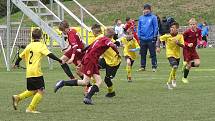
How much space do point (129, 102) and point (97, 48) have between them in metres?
1.36

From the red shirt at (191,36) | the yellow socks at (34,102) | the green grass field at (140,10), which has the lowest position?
the green grass field at (140,10)

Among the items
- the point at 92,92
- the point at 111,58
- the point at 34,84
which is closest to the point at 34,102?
the point at 34,84

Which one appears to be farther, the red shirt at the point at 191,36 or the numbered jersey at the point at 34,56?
the red shirt at the point at 191,36

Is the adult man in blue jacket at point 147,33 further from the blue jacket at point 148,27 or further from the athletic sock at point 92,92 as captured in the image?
the athletic sock at point 92,92

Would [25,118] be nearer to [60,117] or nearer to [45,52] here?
[60,117]

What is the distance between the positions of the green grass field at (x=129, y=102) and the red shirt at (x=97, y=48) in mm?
965

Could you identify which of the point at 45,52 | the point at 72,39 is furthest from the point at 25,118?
the point at 72,39

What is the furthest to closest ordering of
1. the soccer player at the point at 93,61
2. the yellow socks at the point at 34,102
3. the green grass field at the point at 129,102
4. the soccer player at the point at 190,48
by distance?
the soccer player at the point at 190,48 → the soccer player at the point at 93,61 → the yellow socks at the point at 34,102 → the green grass field at the point at 129,102

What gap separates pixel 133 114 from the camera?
12508mm

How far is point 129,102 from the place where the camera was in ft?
47.9

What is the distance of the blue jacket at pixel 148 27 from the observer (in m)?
25.0

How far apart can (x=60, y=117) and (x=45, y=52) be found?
154cm

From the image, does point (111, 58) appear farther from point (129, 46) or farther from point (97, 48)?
point (129, 46)

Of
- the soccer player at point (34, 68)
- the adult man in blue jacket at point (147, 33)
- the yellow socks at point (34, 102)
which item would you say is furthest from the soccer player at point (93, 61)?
the adult man in blue jacket at point (147, 33)
